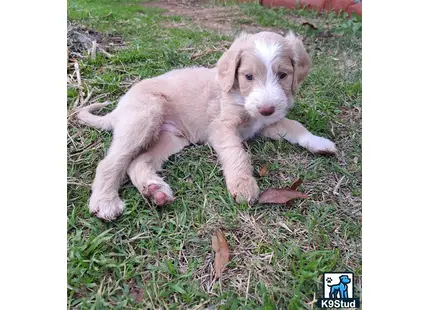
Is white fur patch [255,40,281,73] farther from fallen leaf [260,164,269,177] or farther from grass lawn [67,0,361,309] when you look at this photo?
fallen leaf [260,164,269,177]

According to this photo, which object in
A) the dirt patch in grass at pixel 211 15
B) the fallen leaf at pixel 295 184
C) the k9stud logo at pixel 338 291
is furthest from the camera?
the dirt patch in grass at pixel 211 15

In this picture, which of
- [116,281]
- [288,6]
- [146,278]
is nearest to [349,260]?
[146,278]

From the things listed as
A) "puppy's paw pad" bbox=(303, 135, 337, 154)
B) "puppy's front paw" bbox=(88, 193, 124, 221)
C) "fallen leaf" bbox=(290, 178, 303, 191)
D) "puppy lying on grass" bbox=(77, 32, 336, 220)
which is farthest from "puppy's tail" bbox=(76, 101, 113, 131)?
"puppy's paw pad" bbox=(303, 135, 337, 154)

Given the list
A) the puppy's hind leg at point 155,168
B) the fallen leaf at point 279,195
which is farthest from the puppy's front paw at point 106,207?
the fallen leaf at point 279,195

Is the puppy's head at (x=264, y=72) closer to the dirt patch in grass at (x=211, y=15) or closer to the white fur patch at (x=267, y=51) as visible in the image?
the white fur patch at (x=267, y=51)

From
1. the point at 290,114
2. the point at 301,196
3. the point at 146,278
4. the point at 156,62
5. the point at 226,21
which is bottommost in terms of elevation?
the point at 146,278

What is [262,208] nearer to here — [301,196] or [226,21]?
[301,196]
